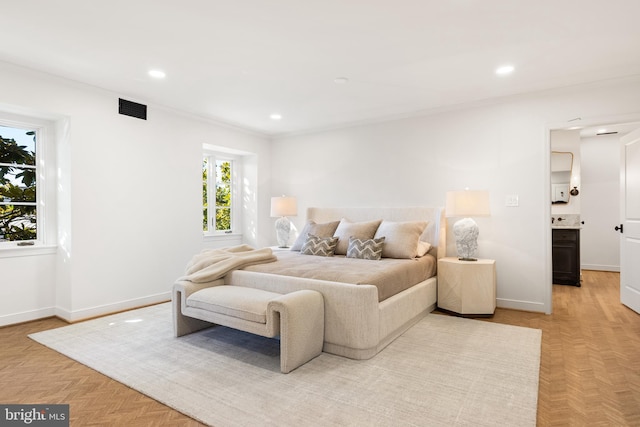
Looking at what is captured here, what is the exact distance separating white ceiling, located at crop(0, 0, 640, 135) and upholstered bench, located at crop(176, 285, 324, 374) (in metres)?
2.00

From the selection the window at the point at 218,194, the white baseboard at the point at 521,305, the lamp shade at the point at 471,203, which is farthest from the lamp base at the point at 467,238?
the window at the point at 218,194

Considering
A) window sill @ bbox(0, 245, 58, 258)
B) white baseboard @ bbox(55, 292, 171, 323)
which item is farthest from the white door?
window sill @ bbox(0, 245, 58, 258)

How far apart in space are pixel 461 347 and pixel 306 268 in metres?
1.46

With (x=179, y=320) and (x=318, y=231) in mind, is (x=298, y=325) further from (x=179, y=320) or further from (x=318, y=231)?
(x=318, y=231)

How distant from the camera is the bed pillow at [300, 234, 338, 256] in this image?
4.32 meters

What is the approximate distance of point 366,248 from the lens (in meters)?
4.04

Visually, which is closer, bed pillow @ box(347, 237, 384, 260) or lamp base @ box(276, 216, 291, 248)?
bed pillow @ box(347, 237, 384, 260)

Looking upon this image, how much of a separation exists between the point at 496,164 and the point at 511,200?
457 millimetres

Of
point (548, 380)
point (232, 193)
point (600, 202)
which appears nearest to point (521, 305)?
point (548, 380)

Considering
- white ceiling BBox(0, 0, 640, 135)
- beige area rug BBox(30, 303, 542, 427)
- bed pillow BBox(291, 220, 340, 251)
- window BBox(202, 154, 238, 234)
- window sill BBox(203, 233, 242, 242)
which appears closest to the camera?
beige area rug BBox(30, 303, 542, 427)

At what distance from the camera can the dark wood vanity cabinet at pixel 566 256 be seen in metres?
5.49

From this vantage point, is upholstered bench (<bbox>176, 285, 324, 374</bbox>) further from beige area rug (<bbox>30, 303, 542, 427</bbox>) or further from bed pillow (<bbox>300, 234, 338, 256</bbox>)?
bed pillow (<bbox>300, 234, 338, 256</bbox>)

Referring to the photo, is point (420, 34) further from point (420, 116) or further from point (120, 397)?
point (120, 397)

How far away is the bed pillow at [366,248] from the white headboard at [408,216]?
71 cm
